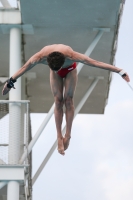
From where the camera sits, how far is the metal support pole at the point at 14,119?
62.3 ft

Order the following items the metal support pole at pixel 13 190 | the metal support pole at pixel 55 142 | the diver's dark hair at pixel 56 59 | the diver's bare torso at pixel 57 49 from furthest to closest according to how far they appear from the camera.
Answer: the metal support pole at pixel 55 142, the metal support pole at pixel 13 190, the diver's bare torso at pixel 57 49, the diver's dark hair at pixel 56 59

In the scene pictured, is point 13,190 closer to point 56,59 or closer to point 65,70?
point 65,70

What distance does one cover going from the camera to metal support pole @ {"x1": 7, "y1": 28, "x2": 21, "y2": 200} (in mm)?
18984

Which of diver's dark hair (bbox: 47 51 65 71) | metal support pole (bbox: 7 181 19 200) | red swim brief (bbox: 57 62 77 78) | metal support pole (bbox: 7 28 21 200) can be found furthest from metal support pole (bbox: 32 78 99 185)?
diver's dark hair (bbox: 47 51 65 71)

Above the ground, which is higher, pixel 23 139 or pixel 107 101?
pixel 107 101

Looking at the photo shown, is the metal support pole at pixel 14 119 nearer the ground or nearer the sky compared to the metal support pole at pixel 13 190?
nearer the sky

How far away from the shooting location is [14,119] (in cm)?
1994

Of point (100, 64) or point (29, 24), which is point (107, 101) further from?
point (100, 64)

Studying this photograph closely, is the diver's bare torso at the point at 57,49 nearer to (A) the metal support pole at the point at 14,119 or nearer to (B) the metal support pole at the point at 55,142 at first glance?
(A) the metal support pole at the point at 14,119

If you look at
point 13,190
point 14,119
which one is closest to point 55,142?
point 14,119

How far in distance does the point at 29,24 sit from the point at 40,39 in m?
0.84

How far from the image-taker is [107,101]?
86.8 ft

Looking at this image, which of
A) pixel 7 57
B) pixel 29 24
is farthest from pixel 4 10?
pixel 7 57

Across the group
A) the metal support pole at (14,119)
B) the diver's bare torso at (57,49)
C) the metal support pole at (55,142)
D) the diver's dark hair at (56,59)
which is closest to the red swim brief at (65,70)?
the diver's bare torso at (57,49)
